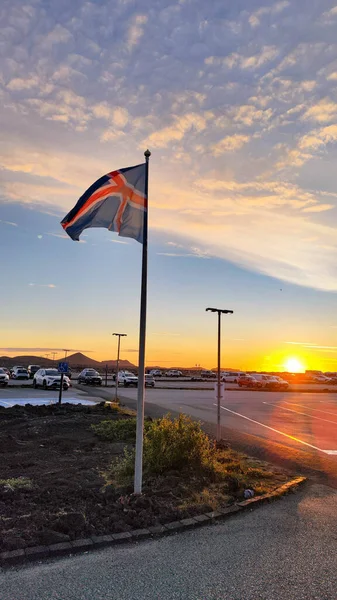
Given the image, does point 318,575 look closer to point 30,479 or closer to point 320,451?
point 30,479

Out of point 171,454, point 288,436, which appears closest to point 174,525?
point 171,454

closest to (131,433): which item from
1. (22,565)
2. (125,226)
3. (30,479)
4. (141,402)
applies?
(30,479)

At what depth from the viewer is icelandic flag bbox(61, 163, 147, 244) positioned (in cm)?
679

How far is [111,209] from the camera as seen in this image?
6797 millimetres

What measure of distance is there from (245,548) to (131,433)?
23.7 feet

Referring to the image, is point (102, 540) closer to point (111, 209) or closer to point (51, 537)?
point (51, 537)

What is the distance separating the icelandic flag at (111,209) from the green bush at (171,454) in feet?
11.8

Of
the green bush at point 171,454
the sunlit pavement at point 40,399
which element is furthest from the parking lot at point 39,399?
the green bush at point 171,454

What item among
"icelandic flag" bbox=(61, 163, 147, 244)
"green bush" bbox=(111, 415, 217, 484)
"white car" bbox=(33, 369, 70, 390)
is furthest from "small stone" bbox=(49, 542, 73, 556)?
"white car" bbox=(33, 369, 70, 390)

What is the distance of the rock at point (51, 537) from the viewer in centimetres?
466

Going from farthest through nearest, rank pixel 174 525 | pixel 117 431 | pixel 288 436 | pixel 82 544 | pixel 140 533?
1. pixel 288 436
2. pixel 117 431
3. pixel 174 525
4. pixel 140 533
5. pixel 82 544

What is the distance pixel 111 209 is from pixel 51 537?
450 cm

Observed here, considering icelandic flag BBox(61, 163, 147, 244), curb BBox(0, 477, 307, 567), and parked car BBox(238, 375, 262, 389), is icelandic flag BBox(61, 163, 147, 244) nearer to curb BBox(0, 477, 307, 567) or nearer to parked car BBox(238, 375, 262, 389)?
curb BBox(0, 477, 307, 567)

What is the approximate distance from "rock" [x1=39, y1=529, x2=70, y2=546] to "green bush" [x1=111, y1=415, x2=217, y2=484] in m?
2.28
